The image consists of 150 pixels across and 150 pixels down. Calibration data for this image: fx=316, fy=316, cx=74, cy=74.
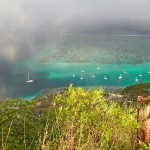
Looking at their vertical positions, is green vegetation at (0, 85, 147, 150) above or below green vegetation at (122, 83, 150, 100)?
below

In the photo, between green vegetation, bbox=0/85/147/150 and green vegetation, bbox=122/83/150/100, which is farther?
green vegetation, bbox=122/83/150/100

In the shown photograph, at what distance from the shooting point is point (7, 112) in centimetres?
1112

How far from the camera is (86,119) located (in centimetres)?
766

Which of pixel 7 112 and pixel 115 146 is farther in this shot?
pixel 7 112

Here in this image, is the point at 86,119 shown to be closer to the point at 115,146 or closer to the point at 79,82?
the point at 115,146

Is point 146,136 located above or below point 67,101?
below

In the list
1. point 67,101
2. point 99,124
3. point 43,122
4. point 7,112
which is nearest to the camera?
point 99,124

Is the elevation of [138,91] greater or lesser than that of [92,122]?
greater

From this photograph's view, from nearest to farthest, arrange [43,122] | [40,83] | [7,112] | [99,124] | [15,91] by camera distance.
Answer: [99,124]
[7,112]
[43,122]
[15,91]
[40,83]

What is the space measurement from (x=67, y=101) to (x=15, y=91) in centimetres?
14495

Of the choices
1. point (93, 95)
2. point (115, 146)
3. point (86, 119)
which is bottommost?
point (115, 146)

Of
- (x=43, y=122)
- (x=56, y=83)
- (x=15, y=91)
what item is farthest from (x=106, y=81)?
(x=43, y=122)

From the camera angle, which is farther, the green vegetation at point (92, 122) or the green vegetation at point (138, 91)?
the green vegetation at point (138, 91)

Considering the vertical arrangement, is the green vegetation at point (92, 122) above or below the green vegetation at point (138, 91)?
below
